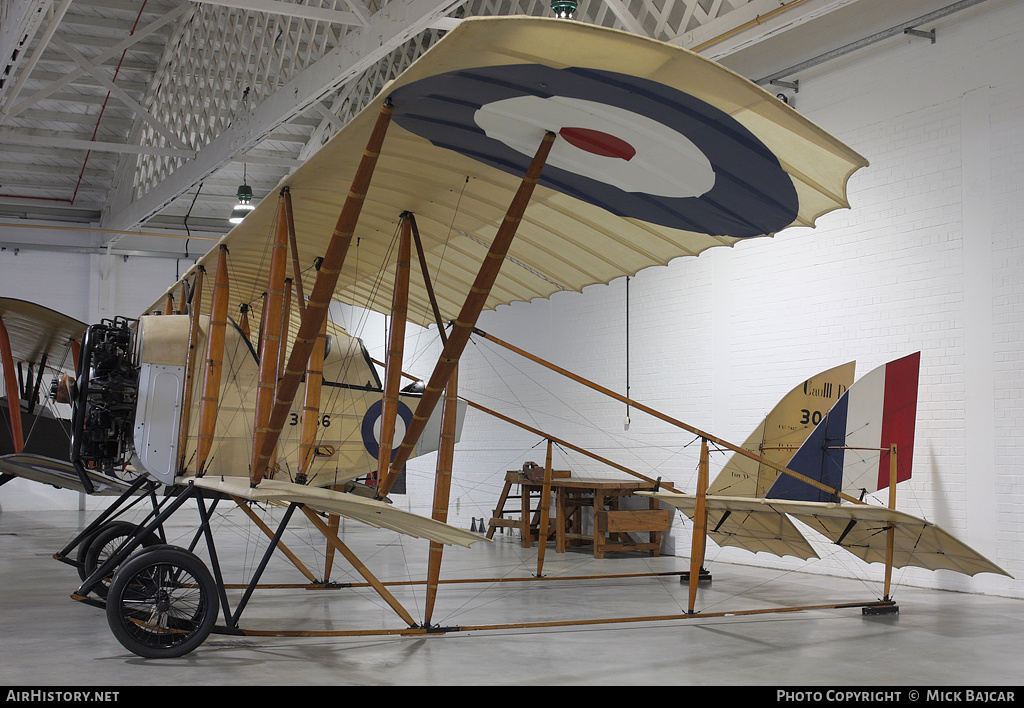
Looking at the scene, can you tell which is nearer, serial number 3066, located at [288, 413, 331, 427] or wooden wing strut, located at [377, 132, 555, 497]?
wooden wing strut, located at [377, 132, 555, 497]

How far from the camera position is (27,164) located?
17.6m

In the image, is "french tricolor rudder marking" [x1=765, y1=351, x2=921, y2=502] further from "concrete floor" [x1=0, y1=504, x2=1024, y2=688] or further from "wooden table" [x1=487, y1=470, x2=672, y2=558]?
"wooden table" [x1=487, y1=470, x2=672, y2=558]

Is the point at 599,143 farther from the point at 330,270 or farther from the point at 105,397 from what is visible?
the point at 105,397

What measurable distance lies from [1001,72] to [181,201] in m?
16.8

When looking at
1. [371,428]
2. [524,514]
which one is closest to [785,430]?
[371,428]

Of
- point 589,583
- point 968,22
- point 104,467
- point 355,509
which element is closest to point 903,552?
point 589,583

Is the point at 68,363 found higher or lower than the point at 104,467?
higher

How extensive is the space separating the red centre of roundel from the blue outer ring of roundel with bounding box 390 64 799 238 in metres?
0.37

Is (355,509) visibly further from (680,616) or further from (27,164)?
(27,164)

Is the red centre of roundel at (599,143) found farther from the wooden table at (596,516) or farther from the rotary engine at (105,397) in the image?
the wooden table at (596,516)

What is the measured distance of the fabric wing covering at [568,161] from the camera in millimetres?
3508

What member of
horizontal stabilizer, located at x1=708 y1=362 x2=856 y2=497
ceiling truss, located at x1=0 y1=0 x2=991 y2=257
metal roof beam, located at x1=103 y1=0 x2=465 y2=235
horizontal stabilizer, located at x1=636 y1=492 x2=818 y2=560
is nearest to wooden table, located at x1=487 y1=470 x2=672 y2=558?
horizontal stabilizer, located at x1=708 y1=362 x2=856 y2=497

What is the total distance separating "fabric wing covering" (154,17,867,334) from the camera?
3.51m

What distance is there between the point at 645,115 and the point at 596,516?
Answer: 24.6ft
